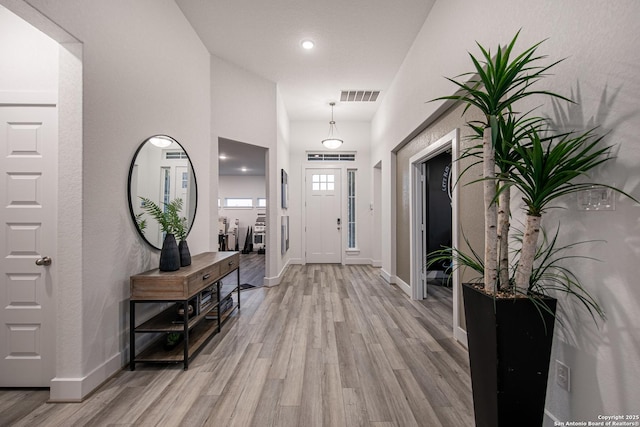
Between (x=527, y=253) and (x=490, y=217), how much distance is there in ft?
0.70

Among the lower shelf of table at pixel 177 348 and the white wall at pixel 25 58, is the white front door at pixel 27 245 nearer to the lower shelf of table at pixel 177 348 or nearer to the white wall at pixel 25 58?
the white wall at pixel 25 58

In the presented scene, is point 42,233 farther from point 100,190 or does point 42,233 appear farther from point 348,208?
point 348,208

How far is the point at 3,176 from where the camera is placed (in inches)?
70.4

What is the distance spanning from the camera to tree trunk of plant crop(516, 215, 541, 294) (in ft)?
3.88

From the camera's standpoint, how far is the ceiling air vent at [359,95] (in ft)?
15.8

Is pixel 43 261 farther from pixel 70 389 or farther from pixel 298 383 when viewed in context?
pixel 298 383

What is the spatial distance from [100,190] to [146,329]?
1.09 meters

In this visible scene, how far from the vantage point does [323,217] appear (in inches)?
248

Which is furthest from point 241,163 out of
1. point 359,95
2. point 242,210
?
point 359,95

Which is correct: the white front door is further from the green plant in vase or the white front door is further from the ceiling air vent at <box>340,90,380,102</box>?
the ceiling air vent at <box>340,90,380,102</box>

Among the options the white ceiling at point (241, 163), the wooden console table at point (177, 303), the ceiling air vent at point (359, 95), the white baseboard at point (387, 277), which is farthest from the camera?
the white ceiling at point (241, 163)

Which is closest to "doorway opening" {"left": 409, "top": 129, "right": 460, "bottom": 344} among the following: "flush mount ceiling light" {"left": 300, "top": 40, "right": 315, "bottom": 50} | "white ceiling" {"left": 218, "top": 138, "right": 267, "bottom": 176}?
"flush mount ceiling light" {"left": 300, "top": 40, "right": 315, "bottom": 50}

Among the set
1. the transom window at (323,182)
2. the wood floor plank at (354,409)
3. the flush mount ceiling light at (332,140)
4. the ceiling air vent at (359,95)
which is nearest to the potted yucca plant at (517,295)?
the wood floor plank at (354,409)

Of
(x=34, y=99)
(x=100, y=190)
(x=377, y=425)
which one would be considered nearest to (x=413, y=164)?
(x=377, y=425)
